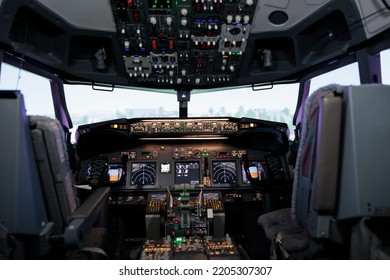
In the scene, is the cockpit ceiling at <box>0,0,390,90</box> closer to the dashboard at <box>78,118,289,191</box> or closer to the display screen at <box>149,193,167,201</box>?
the dashboard at <box>78,118,289,191</box>

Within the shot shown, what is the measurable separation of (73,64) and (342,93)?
2.92 meters

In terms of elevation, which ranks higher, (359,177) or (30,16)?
(30,16)

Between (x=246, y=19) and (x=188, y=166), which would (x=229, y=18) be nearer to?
(x=246, y=19)

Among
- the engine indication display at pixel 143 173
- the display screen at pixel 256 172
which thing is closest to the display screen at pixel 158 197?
the engine indication display at pixel 143 173

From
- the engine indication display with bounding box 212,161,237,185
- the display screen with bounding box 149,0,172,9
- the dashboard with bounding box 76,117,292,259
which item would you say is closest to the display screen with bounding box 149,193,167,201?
the dashboard with bounding box 76,117,292,259

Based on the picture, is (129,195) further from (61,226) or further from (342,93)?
(342,93)

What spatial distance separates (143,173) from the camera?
307cm

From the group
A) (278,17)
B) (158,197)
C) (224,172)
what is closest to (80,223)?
(158,197)

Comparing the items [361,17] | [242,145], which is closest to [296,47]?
[361,17]

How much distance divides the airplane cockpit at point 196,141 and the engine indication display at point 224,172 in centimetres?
2

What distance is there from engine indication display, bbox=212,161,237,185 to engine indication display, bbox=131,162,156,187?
0.69 meters

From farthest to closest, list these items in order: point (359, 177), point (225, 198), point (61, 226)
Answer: point (225, 198) < point (61, 226) < point (359, 177)

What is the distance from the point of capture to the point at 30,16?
8.14 feet

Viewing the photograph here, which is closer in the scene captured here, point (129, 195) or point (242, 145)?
point (129, 195)
